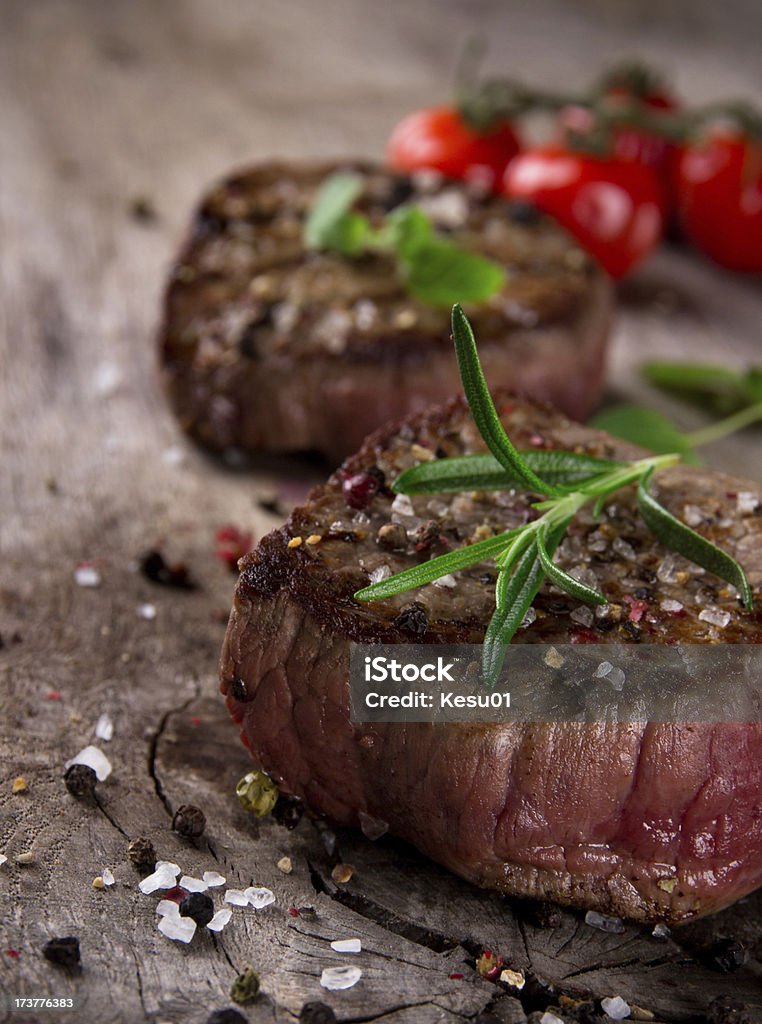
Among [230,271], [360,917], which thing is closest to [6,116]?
[230,271]

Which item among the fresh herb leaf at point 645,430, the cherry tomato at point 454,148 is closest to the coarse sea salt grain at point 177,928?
the fresh herb leaf at point 645,430

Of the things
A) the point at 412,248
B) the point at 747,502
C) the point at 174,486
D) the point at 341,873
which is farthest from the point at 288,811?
the point at 412,248

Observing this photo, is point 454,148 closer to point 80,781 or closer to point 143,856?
point 80,781

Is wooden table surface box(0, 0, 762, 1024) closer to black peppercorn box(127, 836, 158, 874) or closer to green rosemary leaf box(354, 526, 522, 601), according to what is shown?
black peppercorn box(127, 836, 158, 874)

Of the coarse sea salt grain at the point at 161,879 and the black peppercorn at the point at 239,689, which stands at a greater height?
the black peppercorn at the point at 239,689

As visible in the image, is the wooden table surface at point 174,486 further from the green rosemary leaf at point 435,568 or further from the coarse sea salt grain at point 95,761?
the green rosemary leaf at point 435,568

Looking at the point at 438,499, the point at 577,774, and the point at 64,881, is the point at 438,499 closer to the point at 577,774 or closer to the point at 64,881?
the point at 577,774
